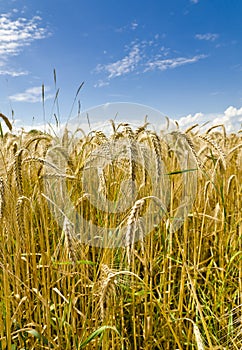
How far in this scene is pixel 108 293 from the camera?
1.78 feet

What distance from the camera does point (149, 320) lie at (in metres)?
0.87

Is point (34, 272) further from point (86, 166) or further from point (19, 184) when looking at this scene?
point (86, 166)

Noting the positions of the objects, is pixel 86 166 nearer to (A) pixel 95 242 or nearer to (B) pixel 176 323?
(A) pixel 95 242

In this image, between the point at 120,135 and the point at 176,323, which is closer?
the point at 176,323

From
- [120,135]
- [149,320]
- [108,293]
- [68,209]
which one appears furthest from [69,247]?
[120,135]

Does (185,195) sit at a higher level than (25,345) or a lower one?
higher

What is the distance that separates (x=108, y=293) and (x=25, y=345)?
53cm

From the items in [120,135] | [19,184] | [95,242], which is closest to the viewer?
[19,184]

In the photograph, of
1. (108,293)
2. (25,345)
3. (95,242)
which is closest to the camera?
(108,293)

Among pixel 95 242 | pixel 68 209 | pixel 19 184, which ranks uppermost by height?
pixel 19 184

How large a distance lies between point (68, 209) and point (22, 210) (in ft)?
0.82

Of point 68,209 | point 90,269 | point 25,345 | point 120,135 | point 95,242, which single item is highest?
point 120,135

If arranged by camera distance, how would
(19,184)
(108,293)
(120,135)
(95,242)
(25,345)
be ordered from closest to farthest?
1. (108,293)
2. (19,184)
3. (25,345)
4. (95,242)
5. (120,135)

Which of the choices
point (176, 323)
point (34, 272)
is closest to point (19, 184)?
point (34, 272)
